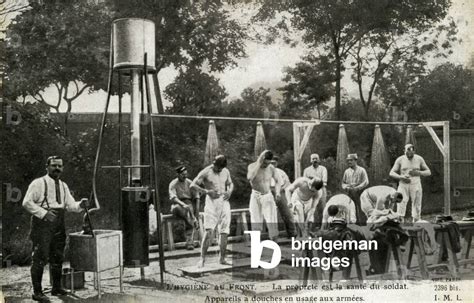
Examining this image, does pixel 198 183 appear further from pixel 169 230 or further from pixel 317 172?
pixel 317 172

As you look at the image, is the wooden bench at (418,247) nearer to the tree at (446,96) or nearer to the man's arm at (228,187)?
the tree at (446,96)

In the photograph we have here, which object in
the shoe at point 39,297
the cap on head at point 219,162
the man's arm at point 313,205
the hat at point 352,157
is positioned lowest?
the shoe at point 39,297

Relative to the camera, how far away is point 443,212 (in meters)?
7.10

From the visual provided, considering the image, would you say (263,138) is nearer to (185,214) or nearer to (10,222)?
(185,214)

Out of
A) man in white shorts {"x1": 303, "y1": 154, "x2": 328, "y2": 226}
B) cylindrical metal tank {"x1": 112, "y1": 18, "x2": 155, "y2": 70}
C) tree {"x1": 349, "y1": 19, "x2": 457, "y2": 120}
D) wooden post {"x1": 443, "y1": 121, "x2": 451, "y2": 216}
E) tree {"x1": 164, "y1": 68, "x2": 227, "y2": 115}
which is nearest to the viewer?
cylindrical metal tank {"x1": 112, "y1": 18, "x2": 155, "y2": 70}

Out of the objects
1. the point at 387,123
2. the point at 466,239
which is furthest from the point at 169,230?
the point at 466,239

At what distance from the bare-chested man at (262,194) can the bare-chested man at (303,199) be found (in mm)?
231

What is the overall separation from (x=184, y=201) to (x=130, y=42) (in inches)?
93.0

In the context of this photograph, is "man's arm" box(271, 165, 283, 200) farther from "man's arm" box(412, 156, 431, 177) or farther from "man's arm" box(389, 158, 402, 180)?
"man's arm" box(412, 156, 431, 177)

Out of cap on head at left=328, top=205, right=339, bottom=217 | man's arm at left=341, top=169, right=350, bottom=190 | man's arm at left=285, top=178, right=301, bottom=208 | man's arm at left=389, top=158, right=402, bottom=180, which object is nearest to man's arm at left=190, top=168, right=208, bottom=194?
man's arm at left=285, top=178, right=301, bottom=208

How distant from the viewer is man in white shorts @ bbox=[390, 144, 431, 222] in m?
6.95

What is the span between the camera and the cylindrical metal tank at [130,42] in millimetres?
5215

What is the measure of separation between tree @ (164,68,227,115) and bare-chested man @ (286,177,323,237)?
1393 millimetres
